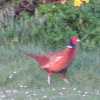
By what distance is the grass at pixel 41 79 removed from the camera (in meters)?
6.88

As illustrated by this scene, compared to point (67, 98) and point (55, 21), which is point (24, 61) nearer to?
point (55, 21)

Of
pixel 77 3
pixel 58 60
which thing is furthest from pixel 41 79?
pixel 77 3

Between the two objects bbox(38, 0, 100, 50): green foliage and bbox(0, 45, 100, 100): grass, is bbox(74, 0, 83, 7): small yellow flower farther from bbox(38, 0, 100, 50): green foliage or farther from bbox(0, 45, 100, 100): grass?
bbox(0, 45, 100, 100): grass

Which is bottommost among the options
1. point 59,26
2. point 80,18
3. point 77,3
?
point 59,26

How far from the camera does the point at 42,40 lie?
29.7 feet

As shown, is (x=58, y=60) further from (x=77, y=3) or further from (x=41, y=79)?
(x=77, y=3)

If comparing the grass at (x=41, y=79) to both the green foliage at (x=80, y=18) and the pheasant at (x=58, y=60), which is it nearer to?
the pheasant at (x=58, y=60)

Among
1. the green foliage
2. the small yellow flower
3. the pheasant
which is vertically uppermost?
the small yellow flower

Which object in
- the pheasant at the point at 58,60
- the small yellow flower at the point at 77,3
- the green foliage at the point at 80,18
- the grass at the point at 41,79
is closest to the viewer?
the grass at the point at 41,79

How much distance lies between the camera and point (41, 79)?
7.66 metres

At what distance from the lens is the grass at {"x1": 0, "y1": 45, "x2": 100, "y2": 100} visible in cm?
688

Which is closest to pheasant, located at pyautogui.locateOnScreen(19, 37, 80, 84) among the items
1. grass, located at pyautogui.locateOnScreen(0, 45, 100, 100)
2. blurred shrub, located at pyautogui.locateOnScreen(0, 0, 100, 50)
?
grass, located at pyautogui.locateOnScreen(0, 45, 100, 100)

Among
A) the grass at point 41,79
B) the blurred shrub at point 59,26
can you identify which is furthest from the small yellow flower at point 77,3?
the grass at point 41,79

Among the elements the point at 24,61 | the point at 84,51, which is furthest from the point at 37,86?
the point at 84,51
